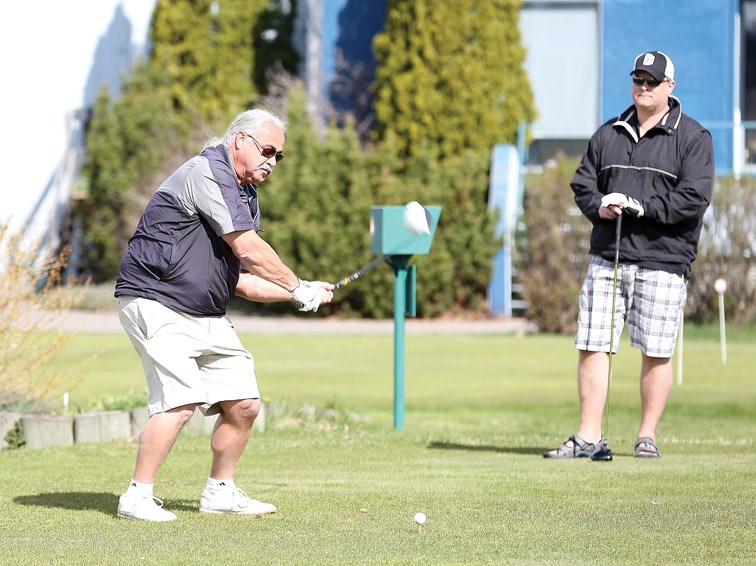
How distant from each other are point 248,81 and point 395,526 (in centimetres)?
2174

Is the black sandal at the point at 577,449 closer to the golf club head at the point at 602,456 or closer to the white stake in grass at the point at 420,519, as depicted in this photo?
the golf club head at the point at 602,456

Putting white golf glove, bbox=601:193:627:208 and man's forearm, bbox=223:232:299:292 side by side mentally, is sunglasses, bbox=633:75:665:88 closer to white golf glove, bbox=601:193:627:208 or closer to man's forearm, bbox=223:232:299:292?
white golf glove, bbox=601:193:627:208

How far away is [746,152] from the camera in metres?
22.3

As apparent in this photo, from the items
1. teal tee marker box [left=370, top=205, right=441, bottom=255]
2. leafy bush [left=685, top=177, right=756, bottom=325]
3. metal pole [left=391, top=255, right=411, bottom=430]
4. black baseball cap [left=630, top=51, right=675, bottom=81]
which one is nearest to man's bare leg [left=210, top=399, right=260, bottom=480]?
black baseball cap [left=630, top=51, right=675, bottom=81]

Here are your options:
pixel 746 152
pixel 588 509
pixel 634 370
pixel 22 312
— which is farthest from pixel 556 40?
pixel 588 509

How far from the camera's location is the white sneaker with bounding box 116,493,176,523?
574 centimetres

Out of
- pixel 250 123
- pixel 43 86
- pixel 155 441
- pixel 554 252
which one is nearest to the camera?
pixel 155 441

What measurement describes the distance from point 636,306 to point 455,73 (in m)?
15.4

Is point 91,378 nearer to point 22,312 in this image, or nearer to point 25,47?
point 22,312

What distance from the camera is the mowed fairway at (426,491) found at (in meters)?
5.18

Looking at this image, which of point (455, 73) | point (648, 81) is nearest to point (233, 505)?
point (648, 81)

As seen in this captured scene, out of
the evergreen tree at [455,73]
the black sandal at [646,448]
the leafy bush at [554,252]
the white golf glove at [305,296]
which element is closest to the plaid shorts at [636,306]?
the black sandal at [646,448]

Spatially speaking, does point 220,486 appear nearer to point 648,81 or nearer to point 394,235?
point 648,81

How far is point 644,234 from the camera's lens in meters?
7.64
